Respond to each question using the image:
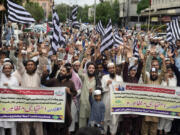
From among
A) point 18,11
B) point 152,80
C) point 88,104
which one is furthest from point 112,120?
point 18,11

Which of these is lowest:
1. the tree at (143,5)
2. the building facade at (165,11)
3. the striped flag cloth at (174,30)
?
the striped flag cloth at (174,30)

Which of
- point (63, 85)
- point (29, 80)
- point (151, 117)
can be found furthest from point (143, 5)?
point (29, 80)

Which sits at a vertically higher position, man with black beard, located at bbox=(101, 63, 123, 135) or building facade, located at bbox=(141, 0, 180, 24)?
building facade, located at bbox=(141, 0, 180, 24)

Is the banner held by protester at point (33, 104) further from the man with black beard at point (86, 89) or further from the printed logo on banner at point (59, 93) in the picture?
the man with black beard at point (86, 89)

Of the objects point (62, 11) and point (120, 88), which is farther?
point (62, 11)

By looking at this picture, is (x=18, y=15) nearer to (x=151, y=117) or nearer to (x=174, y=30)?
(x=151, y=117)

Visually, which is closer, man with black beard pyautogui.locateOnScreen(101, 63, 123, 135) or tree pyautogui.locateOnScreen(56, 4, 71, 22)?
man with black beard pyautogui.locateOnScreen(101, 63, 123, 135)

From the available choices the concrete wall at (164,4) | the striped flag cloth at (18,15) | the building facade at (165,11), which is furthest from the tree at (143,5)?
the striped flag cloth at (18,15)

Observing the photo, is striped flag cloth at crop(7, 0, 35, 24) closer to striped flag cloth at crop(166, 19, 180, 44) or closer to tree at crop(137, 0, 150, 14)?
striped flag cloth at crop(166, 19, 180, 44)

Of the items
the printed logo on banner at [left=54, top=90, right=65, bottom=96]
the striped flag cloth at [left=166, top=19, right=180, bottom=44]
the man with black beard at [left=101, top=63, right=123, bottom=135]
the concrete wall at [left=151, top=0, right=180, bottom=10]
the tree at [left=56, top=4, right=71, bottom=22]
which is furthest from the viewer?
the tree at [left=56, top=4, right=71, bottom=22]

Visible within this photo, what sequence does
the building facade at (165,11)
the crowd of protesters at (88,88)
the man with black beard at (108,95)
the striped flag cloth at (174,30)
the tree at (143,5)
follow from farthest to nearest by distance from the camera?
the tree at (143,5) < the building facade at (165,11) < the striped flag cloth at (174,30) < the man with black beard at (108,95) < the crowd of protesters at (88,88)

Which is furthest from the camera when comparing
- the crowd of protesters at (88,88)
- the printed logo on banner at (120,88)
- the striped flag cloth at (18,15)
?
the striped flag cloth at (18,15)

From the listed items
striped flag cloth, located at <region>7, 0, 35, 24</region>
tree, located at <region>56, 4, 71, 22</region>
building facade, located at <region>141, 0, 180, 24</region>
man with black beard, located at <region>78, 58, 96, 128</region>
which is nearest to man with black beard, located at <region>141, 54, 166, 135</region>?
man with black beard, located at <region>78, 58, 96, 128</region>

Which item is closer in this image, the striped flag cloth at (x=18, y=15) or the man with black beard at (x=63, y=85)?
the man with black beard at (x=63, y=85)
